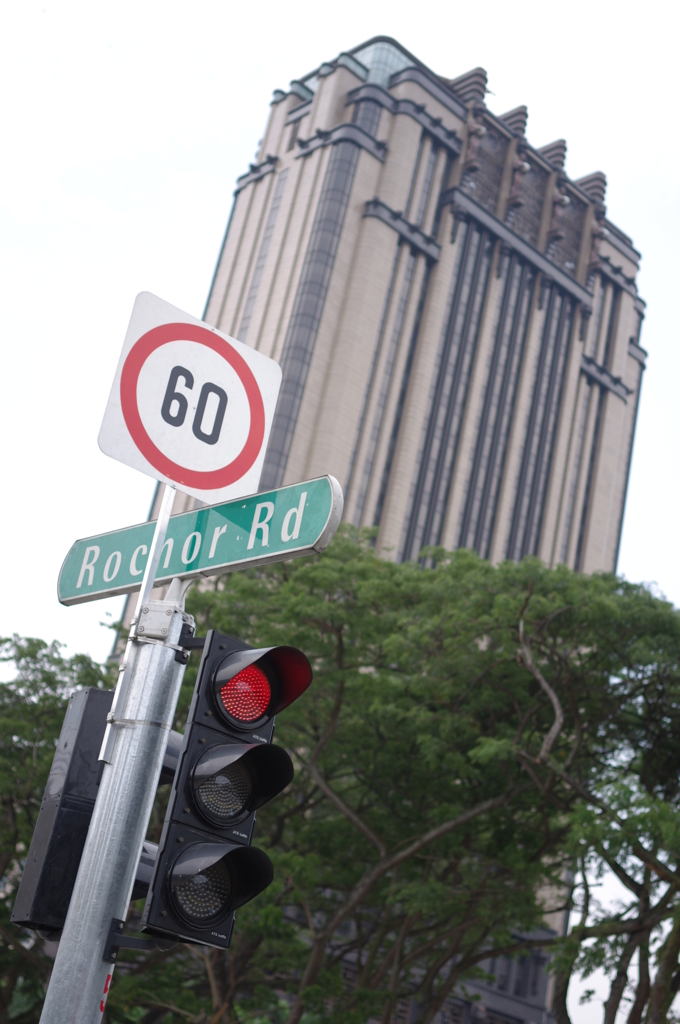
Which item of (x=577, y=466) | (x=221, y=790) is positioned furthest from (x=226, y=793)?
(x=577, y=466)

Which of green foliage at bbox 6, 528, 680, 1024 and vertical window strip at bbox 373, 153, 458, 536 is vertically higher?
vertical window strip at bbox 373, 153, 458, 536

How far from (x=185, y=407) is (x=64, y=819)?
1.33 metres

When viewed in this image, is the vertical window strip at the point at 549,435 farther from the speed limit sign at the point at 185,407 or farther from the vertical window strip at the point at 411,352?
the speed limit sign at the point at 185,407

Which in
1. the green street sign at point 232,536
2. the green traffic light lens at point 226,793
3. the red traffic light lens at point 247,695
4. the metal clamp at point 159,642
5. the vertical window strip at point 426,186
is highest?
the vertical window strip at point 426,186

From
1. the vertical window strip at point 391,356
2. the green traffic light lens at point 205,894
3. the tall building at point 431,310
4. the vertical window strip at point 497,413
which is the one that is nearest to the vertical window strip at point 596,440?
the tall building at point 431,310

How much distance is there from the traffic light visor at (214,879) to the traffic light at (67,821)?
0.18 m

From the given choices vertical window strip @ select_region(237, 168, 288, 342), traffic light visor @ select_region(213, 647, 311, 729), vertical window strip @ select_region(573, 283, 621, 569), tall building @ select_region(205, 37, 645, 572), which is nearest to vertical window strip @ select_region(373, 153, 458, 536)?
tall building @ select_region(205, 37, 645, 572)

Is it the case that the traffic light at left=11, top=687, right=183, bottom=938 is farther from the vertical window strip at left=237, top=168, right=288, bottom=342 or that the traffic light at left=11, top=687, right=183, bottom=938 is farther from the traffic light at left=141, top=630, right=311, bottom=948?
the vertical window strip at left=237, top=168, right=288, bottom=342

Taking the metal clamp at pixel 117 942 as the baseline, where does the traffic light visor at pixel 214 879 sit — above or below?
above

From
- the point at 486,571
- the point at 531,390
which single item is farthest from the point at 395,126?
the point at 486,571

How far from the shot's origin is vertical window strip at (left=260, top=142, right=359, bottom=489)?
59.3 m

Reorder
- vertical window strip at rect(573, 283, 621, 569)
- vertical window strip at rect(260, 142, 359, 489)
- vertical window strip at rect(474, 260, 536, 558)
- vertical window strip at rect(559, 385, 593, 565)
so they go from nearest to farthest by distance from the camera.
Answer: vertical window strip at rect(260, 142, 359, 489) < vertical window strip at rect(474, 260, 536, 558) < vertical window strip at rect(559, 385, 593, 565) < vertical window strip at rect(573, 283, 621, 569)

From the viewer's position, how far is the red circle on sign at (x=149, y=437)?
3232mm

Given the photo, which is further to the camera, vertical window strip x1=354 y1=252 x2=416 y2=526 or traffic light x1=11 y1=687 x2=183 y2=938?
vertical window strip x1=354 y1=252 x2=416 y2=526
